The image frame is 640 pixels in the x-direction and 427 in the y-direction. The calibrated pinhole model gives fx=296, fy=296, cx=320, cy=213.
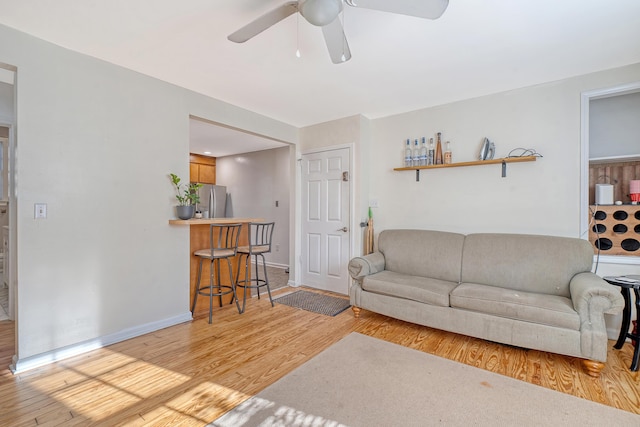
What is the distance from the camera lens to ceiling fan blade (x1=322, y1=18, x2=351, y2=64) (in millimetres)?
1740

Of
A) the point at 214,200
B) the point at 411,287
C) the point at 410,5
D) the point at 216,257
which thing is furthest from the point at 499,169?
the point at 214,200

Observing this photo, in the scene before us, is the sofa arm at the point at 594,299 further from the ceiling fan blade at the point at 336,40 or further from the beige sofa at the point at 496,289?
the ceiling fan blade at the point at 336,40

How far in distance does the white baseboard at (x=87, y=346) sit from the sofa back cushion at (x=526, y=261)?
9.91ft

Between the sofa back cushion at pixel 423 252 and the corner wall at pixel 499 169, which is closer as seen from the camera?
the corner wall at pixel 499 169

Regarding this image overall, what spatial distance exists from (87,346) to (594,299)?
389cm

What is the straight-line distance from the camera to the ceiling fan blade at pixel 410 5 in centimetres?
147

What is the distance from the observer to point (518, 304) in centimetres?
235

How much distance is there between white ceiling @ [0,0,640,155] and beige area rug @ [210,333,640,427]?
2.42 metres

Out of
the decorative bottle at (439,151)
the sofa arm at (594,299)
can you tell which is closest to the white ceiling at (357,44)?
the decorative bottle at (439,151)

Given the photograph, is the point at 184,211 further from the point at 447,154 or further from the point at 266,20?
the point at 447,154

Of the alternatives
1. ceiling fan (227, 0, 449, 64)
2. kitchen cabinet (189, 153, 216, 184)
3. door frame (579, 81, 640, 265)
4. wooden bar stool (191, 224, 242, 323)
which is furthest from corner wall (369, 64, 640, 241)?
kitchen cabinet (189, 153, 216, 184)

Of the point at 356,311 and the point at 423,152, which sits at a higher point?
the point at 423,152

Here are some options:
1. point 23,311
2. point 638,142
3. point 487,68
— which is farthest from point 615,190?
point 23,311

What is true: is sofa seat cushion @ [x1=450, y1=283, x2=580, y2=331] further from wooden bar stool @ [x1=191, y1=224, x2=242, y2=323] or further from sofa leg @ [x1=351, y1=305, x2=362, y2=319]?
wooden bar stool @ [x1=191, y1=224, x2=242, y2=323]
